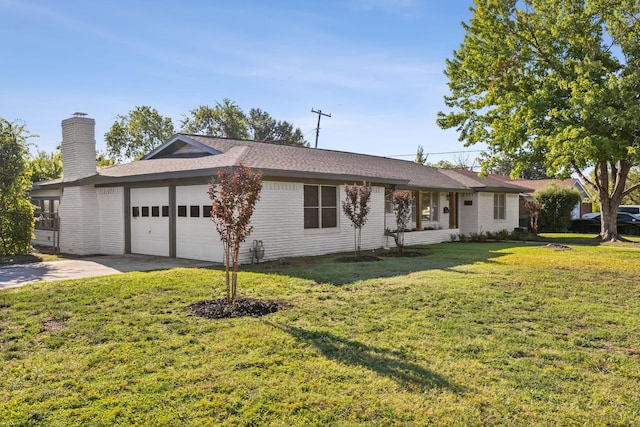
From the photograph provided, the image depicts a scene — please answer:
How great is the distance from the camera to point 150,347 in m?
5.19

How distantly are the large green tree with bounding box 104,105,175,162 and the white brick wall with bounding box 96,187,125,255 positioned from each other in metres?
27.8

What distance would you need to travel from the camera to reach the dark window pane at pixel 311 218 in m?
14.3

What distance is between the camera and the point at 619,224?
26672mm

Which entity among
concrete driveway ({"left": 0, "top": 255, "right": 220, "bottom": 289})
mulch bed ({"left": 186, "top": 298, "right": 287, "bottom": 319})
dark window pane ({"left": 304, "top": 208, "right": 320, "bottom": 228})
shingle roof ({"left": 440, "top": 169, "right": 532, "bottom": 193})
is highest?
shingle roof ({"left": 440, "top": 169, "right": 532, "bottom": 193})

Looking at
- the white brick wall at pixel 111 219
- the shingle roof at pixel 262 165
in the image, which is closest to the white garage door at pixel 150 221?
the white brick wall at pixel 111 219

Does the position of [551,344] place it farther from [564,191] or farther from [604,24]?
[564,191]

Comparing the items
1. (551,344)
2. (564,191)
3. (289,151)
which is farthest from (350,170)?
(564,191)

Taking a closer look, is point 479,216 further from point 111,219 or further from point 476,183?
point 111,219

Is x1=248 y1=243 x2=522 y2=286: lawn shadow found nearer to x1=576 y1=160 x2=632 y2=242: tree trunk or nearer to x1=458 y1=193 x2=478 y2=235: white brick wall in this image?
x1=458 y1=193 x2=478 y2=235: white brick wall

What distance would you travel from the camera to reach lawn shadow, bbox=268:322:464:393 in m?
4.21

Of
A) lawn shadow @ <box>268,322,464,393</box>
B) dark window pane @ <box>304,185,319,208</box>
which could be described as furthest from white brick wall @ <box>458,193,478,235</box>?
lawn shadow @ <box>268,322,464,393</box>

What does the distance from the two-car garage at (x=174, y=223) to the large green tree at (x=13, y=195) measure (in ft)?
10.4

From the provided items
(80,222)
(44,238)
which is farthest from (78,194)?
(44,238)

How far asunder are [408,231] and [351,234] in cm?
415
